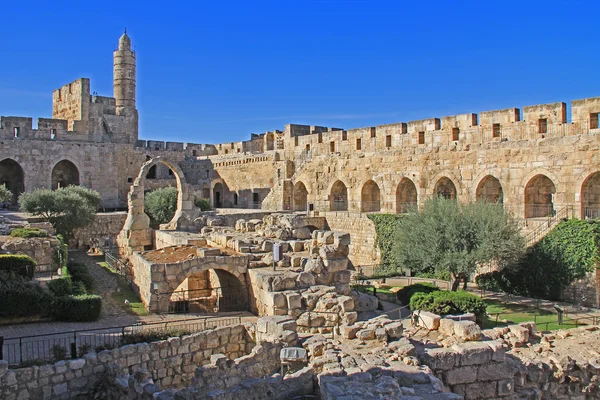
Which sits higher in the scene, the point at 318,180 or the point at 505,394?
the point at 318,180

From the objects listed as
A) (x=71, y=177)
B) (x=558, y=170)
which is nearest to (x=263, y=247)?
(x=558, y=170)

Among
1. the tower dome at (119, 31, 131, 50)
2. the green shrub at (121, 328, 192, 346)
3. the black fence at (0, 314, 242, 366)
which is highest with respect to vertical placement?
the tower dome at (119, 31, 131, 50)

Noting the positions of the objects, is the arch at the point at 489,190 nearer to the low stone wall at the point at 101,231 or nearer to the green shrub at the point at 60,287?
the green shrub at the point at 60,287

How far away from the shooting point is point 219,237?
16.9m

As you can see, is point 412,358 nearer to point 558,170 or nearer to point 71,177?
point 558,170

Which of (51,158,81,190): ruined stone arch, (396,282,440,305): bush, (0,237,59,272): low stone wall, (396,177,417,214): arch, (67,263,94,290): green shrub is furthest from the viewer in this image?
(51,158,81,190): ruined stone arch

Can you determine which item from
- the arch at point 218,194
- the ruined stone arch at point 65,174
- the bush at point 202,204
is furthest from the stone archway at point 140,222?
the arch at point 218,194

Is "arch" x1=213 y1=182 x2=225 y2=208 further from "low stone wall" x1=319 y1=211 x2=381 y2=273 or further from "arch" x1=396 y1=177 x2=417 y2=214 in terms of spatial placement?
"arch" x1=396 y1=177 x2=417 y2=214

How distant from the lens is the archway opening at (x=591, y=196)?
720 inches

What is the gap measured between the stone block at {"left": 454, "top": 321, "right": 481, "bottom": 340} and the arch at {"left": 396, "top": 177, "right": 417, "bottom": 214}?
1489 cm

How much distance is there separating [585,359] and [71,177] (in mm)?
28528

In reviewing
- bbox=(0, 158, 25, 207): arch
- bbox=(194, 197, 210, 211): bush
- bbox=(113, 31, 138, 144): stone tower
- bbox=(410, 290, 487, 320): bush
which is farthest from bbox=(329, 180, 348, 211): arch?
bbox=(0, 158, 25, 207): arch

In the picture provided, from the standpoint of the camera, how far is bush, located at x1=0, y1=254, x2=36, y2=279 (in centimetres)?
1308

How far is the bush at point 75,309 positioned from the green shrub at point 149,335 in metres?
2.24
